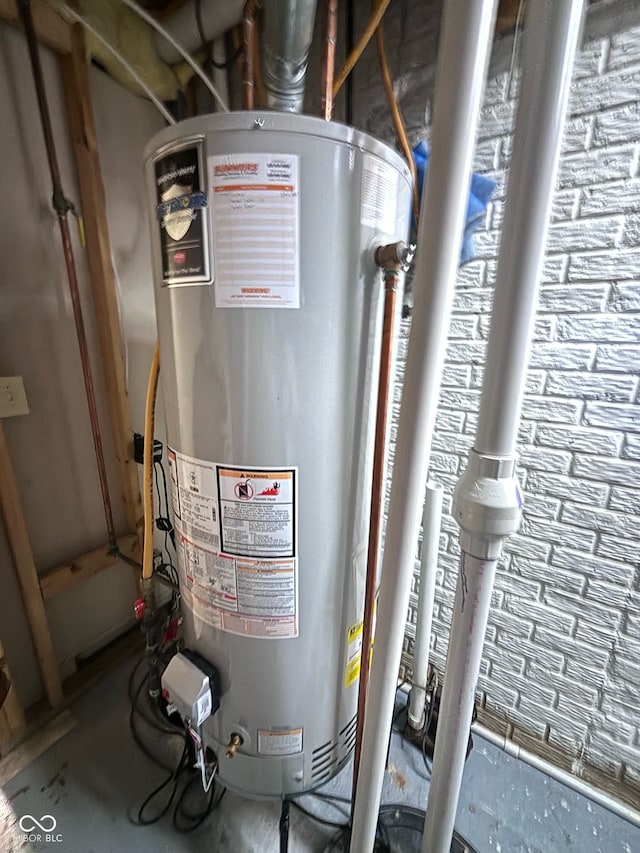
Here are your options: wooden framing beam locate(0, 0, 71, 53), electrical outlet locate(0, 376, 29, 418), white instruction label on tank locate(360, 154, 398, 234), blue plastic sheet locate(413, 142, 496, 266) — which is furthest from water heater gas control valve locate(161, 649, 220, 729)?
wooden framing beam locate(0, 0, 71, 53)

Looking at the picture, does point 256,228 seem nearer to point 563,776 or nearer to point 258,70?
point 258,70

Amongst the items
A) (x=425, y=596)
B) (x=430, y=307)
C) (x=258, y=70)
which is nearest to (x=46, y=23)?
(x=258, y=70)

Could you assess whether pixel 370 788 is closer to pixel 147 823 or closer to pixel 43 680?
pixel 147 823

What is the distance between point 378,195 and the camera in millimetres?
644

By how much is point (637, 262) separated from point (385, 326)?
61 cm

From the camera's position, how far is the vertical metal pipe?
1.32ft

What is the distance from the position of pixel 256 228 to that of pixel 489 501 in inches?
21.1

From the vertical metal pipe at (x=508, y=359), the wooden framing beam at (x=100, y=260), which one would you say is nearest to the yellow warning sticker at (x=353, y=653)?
the vertical metal pipe at (x=508, y=359)

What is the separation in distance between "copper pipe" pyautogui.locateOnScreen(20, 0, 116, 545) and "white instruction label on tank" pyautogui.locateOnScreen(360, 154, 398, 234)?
947 mm

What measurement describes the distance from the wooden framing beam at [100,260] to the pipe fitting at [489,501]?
1180 mm

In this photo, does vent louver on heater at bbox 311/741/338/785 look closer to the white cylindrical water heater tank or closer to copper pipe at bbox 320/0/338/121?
the white cylindrical water heater tank

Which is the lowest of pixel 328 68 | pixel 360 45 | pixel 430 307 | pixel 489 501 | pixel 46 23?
pixel 489 501

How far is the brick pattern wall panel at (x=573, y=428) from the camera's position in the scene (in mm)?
807

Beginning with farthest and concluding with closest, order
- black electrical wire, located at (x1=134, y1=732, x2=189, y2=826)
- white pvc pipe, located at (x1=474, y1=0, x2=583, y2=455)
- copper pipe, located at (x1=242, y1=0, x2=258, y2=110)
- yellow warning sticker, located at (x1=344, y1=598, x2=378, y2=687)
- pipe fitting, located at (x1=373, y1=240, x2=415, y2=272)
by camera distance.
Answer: black electrical wire, located at (x1=134, y1=732, x2=189, y2=826) → yellow warning sticker, located at (x1=344, y1=598, x2=378, y2=687) → copper pipe, located at (x1=242, y1=0, x2=258, y2=110) → pipe fitting, located at (x1=373, y1=240, x2=415, y2=272) → white pvc pipe, located at (x1=474, y1=0, x2=583, y2=455)
